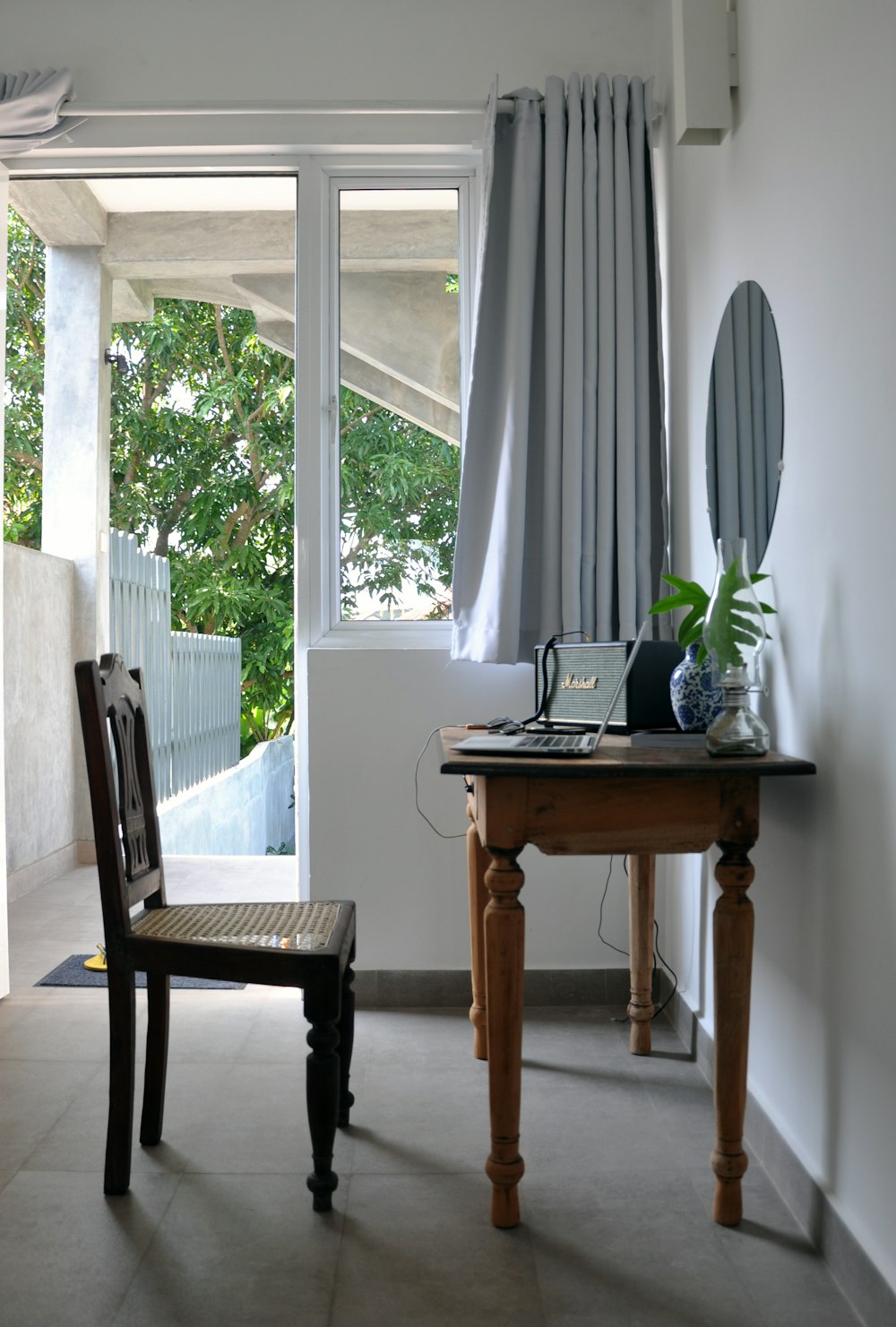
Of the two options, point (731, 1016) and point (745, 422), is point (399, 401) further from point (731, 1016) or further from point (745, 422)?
point (731, 1016)

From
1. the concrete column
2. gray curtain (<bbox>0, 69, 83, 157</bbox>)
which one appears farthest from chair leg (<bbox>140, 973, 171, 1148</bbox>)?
the concrete column

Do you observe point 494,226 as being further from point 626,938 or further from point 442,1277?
point 442,1277

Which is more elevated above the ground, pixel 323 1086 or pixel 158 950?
pixel 158 950

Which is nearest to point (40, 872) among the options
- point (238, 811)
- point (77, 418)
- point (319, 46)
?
point (77, 418)

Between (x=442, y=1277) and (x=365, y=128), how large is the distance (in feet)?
9.13

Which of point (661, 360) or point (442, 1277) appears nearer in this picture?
point (442, 1277)

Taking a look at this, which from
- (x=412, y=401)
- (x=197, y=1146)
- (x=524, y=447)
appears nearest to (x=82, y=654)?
(x=412, y=401)

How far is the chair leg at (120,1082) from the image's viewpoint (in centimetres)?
193

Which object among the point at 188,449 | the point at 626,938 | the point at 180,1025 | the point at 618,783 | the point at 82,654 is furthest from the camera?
the point at 188,449

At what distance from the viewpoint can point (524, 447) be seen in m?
2.90

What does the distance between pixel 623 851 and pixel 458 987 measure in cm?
134

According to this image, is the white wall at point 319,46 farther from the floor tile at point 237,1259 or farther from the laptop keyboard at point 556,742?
the floor tile at point 237,1259

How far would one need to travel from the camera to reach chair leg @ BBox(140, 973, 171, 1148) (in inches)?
84.3

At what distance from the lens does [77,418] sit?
5.50 meters
